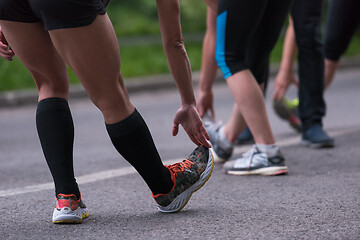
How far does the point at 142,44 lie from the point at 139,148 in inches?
430

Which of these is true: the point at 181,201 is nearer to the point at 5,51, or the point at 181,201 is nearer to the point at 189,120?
the point at 189,120

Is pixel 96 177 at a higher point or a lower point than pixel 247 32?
lower

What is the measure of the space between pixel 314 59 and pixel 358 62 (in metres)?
7.14

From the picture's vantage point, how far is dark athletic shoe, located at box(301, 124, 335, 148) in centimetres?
378

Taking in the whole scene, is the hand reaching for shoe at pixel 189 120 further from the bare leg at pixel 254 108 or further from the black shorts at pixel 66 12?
the bare leg at pixel 254 108

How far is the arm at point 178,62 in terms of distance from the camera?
2.17m

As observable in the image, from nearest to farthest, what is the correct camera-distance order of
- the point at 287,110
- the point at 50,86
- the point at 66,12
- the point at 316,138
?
the point at 66,12 → the point at 50,86 → the point at 316,138 → the point at 287,110

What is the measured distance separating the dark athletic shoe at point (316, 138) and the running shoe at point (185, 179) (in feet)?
4.98

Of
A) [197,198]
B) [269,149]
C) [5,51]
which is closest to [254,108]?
[269,149]

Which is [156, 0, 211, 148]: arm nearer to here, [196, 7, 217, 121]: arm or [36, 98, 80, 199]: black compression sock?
[36, 98, 80, 199]: black compression sock

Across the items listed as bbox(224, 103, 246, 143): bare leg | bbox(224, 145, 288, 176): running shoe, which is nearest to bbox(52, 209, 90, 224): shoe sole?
bbox(224, 145, 288, 176): running shoe

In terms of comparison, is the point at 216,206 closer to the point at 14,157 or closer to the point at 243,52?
the point at 243,52

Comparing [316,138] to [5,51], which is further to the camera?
[316,138]

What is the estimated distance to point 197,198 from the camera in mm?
2635
